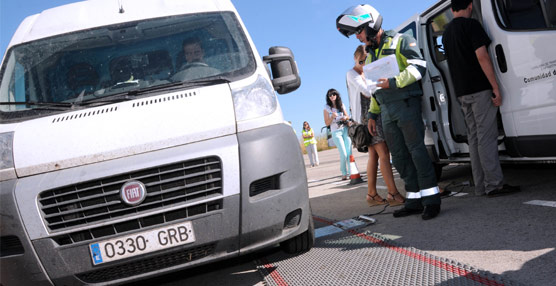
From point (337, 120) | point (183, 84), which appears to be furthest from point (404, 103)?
point (337, 120)

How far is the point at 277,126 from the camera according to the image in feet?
11.0

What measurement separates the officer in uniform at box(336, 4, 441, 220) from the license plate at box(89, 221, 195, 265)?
7.98ft

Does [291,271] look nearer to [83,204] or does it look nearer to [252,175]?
[252,175]

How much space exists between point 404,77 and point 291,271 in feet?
6.83

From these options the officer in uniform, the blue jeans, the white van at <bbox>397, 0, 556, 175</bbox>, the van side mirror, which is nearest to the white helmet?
the officer in uniform

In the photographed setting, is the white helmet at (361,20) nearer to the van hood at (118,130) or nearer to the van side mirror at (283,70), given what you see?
the van side mirror at (283,70)

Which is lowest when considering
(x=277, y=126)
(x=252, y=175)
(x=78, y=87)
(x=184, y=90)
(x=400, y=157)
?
(x=400, y=157)

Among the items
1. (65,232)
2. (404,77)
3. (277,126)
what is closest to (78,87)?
(65,232)

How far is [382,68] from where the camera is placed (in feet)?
15.3

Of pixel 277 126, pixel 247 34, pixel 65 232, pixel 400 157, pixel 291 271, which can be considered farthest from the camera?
pixel 400 157

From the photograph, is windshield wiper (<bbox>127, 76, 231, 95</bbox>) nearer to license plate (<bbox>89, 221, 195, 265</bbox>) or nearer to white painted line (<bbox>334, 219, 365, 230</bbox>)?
license plate (<bbox>89, 221, 195, 265</bbox>)

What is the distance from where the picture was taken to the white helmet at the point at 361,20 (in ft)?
15.7

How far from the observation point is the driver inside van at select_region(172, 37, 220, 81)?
3.64m

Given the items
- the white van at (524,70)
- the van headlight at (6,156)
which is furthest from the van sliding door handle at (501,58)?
the van headlight at (6,156)
